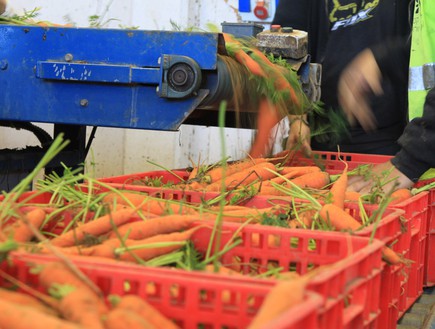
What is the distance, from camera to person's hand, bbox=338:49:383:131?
11.7 feet

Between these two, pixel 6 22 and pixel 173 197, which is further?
pixel 6 22

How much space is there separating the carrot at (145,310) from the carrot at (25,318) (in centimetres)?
10

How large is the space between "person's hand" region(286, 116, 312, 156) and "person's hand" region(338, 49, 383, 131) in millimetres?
220

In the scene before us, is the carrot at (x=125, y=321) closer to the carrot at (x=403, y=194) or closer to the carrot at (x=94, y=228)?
the carrot at (x=94, y=228)

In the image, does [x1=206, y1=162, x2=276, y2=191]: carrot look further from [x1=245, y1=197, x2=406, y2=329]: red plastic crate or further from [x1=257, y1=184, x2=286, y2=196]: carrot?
[x1=245, y1=197, x2=406, y2=329]: red plastic crate

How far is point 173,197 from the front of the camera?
2.47 meters

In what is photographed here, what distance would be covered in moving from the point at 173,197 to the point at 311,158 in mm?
1228

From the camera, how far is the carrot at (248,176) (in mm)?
2639

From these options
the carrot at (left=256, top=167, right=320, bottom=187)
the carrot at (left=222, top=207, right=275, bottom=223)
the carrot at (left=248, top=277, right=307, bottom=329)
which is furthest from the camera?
the carrot at (left=256, top=167, right=320, bottom=187)

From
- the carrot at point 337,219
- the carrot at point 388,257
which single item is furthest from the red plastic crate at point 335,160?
the carrot at point 388,257

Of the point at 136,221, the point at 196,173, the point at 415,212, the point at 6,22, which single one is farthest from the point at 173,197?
the point at 6,22

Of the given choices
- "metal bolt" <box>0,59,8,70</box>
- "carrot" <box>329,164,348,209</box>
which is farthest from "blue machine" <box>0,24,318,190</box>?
"carrot" <box>329,164,348,209</box>

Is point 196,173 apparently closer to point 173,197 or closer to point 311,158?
point 173,197

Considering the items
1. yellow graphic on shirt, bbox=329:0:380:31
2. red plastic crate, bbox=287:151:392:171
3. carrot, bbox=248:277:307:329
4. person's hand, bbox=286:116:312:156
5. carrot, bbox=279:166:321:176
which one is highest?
yellow graphic on shirt, bbox=329:0:380:31
